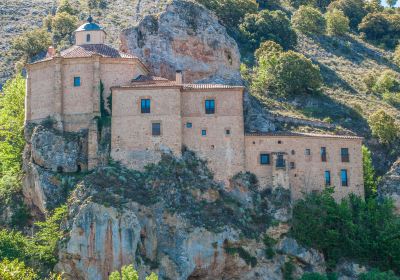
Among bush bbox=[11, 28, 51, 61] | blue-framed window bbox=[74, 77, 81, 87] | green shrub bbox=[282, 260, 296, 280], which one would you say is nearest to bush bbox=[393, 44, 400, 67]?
bush bbox=[11, 28, 51, 61]

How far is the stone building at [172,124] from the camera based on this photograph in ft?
223

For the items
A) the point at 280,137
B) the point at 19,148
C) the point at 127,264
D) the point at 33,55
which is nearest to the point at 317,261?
the point at 280,137

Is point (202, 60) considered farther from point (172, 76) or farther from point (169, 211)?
point (169, 211)

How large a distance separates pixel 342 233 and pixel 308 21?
53085 millimetres

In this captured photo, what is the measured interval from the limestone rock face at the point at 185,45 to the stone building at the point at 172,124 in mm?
6660

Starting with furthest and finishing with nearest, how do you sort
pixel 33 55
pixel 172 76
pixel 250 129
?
1. pixel 33 55
2. pixel 172 76
3. pixel 250 129

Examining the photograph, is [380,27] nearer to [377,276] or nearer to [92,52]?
[92,52]

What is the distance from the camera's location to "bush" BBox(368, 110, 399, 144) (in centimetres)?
8488

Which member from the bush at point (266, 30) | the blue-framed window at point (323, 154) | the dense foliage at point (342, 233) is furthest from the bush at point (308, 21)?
the dense foliage at point (342, 233)

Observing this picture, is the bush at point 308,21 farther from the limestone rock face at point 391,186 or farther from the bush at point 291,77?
the limestone rock face at point 391,186

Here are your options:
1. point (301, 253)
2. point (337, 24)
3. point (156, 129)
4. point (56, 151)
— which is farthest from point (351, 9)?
point (56, 151)

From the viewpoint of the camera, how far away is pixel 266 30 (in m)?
108

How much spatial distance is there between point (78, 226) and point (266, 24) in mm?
52264

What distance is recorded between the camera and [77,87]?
7044 cm
